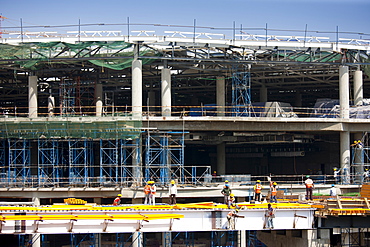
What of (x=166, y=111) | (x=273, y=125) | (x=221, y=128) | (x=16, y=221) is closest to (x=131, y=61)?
(x=166, y=111)

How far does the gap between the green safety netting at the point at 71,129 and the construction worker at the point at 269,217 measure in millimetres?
16636

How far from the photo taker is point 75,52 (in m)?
49.5

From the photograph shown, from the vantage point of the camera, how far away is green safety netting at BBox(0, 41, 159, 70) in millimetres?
47719

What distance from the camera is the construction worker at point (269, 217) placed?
31047 millimetres

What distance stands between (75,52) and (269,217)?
25.2m

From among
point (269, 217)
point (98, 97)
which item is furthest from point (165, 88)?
point (269, 217)

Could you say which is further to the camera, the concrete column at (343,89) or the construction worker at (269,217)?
the concrete column at (343,89)

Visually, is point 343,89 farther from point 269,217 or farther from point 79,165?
point 269,217

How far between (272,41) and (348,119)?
919cm

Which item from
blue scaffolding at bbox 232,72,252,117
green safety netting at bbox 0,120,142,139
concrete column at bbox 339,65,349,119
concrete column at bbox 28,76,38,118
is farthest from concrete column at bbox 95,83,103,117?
concrete column at bbox 339,65,349,119

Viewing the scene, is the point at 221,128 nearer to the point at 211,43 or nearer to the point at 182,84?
the point at 211,43

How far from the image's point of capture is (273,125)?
49250mm

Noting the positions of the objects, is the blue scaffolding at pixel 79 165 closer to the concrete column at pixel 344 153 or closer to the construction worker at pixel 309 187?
the construction worker at pixel 309 187

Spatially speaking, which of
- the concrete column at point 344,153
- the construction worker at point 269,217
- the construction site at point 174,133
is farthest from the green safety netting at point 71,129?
the concrete column at point 344,153
